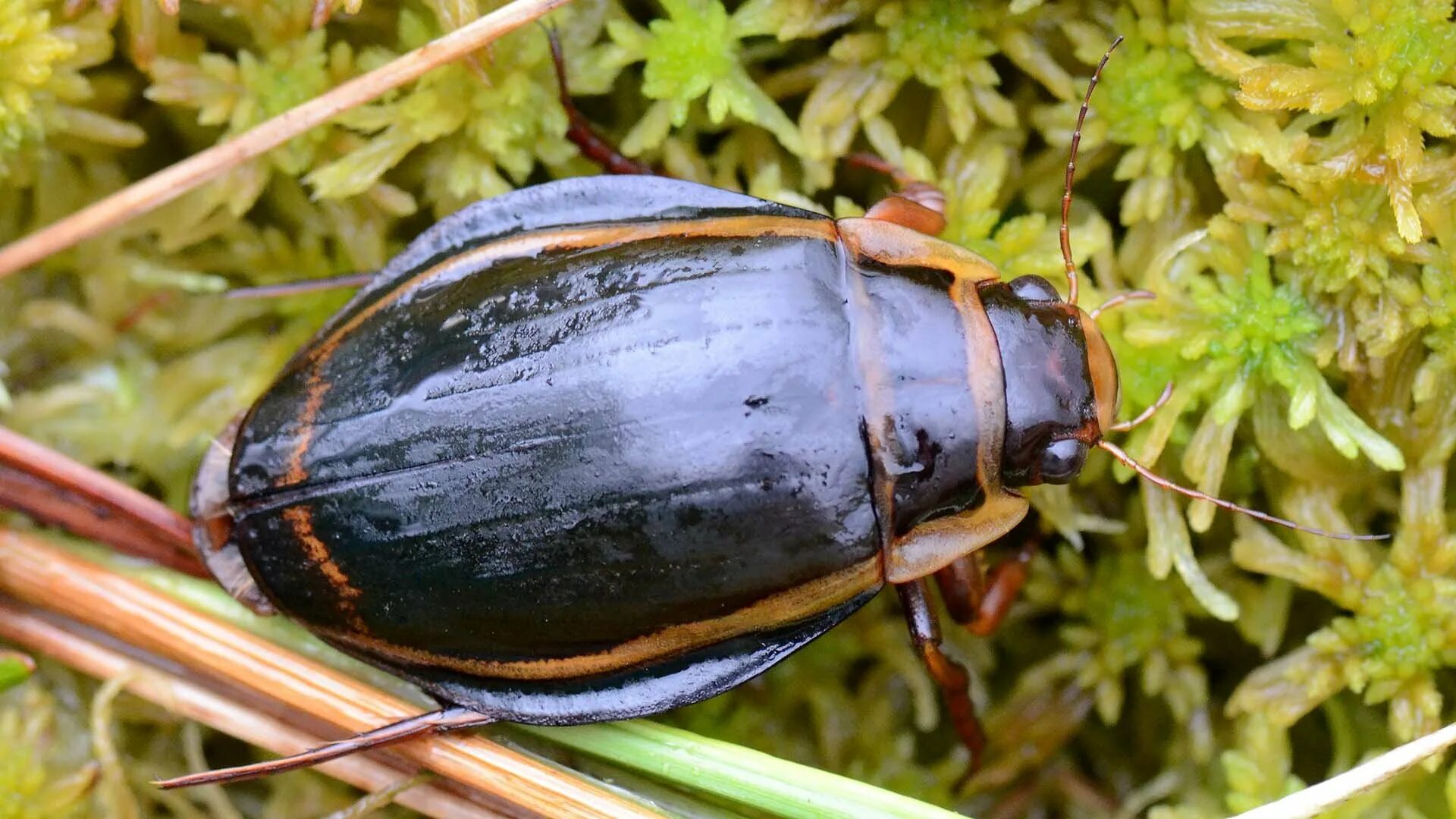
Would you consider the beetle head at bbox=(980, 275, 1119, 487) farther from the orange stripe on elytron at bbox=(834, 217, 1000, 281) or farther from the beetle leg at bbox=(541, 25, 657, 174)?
the beetle leg at bbox=(541, 25, 657, 174)

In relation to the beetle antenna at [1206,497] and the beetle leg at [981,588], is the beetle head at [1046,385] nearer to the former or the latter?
the beetle antenna at [1206,497]

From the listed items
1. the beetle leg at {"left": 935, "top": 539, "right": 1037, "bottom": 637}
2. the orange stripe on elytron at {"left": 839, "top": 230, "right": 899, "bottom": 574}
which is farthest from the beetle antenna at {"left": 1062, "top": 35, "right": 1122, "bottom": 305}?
the beetle leg at {"left": 935, "top": 539, "right": 1037, "bottom": 637}

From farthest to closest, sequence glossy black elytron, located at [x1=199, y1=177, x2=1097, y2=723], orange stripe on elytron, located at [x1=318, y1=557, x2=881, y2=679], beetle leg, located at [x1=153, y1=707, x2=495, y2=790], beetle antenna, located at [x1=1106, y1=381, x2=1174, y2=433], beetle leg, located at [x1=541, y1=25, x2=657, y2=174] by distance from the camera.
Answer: beetle leg, located at [x1=541, y1=25, x2=657, y2=174]
beetle antenna, located at [x1=1106, y1=381, x2=1174, y2=433]
beetle leg, located at [x1=153, y1=707, x2=495, y2=790]
orange stripe on elytron, located at [x1=318, y1=557, x2=881, y2=679]
glossy black elytron, located at [x1=199, y1=177, x2=1097, y2=723]

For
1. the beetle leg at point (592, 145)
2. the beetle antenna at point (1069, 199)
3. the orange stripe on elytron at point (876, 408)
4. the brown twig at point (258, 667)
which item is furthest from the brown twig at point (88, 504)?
the beetle antenna at point (1069, 199)

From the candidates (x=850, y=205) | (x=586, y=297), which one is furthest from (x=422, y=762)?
(x=850, y=205)

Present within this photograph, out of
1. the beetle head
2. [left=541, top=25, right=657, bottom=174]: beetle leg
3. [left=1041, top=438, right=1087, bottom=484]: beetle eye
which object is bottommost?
[left=1041, top=438, right=1087, bottom=484]: beetle eye

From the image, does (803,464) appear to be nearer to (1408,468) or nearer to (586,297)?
(586,297)
